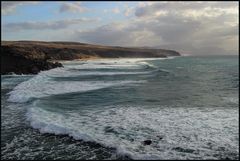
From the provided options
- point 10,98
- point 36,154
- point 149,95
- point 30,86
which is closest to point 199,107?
point 149,95

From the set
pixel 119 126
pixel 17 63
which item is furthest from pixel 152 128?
pixel 17 63

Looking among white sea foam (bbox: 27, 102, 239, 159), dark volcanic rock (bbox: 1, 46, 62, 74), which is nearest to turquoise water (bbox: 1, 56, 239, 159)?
white sea foam (bbox: 27, 102, 239, 159)

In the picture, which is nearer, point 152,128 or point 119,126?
point 152,128

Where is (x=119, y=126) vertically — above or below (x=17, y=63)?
below

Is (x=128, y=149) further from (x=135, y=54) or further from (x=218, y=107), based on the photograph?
(x=135, y=54)

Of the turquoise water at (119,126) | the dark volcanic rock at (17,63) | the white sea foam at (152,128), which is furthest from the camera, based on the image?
the dark volcanic rock at (17,63)

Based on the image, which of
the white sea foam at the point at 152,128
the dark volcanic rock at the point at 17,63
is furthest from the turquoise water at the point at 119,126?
the dark volcanic rock at the point at 17,63

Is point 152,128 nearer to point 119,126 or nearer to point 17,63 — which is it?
point 119,126

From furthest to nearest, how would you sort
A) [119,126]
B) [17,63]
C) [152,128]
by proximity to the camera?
[17,63], [119,126], [152,128]

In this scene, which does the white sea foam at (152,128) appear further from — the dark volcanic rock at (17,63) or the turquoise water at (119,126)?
the dark volcanic rock at (17,63)
